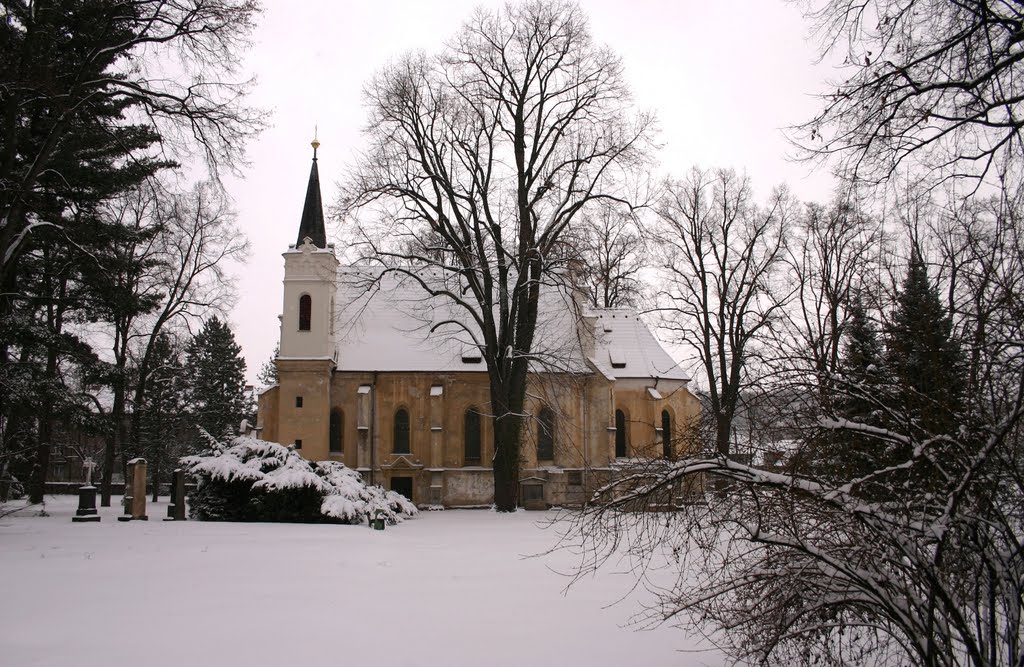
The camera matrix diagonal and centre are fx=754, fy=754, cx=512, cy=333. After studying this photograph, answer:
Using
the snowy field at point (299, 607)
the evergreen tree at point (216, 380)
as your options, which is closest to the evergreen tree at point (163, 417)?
the evergreen tree at point (216, 380)

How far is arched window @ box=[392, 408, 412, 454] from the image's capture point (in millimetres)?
34625

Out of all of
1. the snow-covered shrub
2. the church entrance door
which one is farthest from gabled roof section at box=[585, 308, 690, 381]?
the snow-covered shrub

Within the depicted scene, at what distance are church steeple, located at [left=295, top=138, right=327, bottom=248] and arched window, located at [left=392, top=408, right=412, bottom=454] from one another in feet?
28.5

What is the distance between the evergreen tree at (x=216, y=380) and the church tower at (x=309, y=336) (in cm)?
1655

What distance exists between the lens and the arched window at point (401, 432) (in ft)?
114

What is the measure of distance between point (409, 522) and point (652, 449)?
1845 centimetres

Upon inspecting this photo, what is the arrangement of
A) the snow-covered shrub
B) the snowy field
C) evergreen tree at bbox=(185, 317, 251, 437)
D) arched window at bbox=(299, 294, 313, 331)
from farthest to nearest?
1. evergreen tree at bbox=(185, 317, 251, 437)
2. arched window at bbox=(299, 294, 313, 331)
3. the snow-covered shrub
4. the snowy field

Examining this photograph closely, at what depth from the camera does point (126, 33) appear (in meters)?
16.4

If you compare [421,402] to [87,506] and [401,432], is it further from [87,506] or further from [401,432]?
[87,506]

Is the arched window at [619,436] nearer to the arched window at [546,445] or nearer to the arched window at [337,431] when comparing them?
the arched window at [546,445]

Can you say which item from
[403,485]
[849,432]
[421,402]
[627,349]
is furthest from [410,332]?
[849,432]

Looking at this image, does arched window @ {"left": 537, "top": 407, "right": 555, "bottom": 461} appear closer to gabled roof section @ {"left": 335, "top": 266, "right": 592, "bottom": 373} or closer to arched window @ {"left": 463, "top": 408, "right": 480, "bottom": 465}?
arched window @ {"left": 463, "top": 408, "right": 480, "bottom": 465}

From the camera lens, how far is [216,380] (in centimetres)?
5291

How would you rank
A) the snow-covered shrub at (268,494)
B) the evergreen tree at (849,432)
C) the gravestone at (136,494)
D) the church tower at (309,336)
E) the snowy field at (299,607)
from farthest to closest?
the church tower at (309,336) < the gravestone at (136,494) < the snow-covered shrub at (268,494) < the snowy field at (299,607) < the evergreen tree at (849,432)
